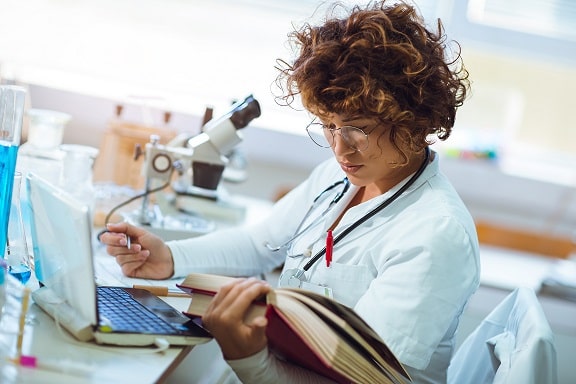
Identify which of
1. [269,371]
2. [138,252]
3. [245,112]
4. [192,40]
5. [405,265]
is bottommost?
[269,371]

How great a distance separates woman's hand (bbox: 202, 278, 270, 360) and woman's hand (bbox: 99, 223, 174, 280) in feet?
1.40

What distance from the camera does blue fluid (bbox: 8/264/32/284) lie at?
4.91 feet

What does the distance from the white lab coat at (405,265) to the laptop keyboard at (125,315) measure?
142 millimetres

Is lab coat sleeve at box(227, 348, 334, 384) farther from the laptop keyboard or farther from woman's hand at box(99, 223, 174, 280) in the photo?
woman's hand at box(99, 223, 174, 280)

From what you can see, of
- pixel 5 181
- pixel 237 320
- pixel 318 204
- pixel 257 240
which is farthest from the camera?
Result: pixel 257 240

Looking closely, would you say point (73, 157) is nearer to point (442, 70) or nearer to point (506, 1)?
point (442, 70)

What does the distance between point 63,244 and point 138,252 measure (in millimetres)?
461

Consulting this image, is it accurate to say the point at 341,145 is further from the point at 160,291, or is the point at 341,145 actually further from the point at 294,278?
the point at 160,291

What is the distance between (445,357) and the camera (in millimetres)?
1621

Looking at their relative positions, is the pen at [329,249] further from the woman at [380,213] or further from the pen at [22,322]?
the pen at [22,322]

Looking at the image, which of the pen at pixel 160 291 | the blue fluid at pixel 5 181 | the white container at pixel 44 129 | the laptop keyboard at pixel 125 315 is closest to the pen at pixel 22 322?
the laptop keyboard at pixel 125 315

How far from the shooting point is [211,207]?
98.9 inches

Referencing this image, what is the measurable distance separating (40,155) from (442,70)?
102 centimetres

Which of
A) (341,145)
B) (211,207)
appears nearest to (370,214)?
(341,145)
